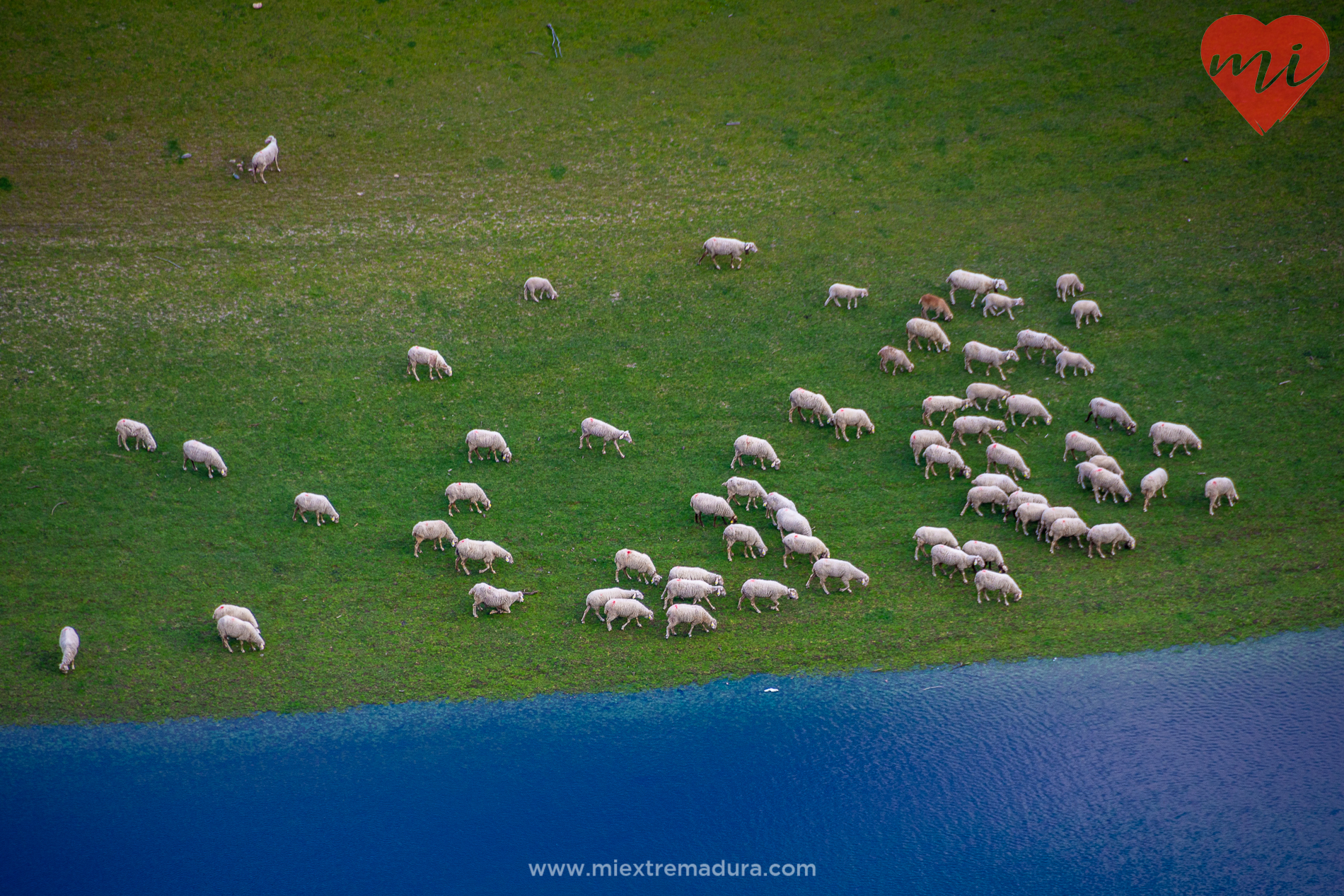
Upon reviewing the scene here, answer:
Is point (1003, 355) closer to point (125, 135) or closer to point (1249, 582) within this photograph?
point (1249, 582)

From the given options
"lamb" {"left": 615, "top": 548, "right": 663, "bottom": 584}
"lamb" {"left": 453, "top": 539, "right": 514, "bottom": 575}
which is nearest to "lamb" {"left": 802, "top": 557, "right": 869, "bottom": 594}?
"lamb" {"left": 615, "top": 548, "right": 663, "bottom": 584}

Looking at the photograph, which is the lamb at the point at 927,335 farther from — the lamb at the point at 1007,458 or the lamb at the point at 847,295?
the lamb at the point at 1007,458

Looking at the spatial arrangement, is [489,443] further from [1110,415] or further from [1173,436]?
[1173,436]

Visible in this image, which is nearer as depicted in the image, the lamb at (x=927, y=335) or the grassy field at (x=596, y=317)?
the grassy field at (x=596, y=317)

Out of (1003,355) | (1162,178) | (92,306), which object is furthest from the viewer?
(1162,178)

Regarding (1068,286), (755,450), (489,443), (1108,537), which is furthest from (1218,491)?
(489,443)

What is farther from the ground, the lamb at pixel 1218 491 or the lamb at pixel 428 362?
the lamb at pixel 428 362

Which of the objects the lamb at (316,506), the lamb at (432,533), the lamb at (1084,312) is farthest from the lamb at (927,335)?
the lamb at (316,506)

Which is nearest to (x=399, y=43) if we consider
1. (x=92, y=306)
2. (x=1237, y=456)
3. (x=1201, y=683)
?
(x=92, y=306)
